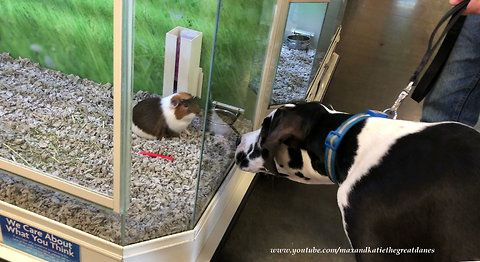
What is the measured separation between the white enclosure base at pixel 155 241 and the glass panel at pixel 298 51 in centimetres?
80

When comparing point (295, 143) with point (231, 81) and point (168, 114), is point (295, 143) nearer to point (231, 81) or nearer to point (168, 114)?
point (231, 81)

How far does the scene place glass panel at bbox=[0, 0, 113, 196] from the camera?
6.24 feet

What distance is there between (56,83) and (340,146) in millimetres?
1630

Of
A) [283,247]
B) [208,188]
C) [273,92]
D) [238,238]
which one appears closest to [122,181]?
[208,188]

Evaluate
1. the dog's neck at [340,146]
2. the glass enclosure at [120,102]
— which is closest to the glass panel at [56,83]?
the glass enclosure at [120,102]

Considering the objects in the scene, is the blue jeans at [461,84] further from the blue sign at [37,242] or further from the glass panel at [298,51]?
the blue sign at [37,242]

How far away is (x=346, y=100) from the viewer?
379cm

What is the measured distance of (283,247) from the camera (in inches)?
87.2

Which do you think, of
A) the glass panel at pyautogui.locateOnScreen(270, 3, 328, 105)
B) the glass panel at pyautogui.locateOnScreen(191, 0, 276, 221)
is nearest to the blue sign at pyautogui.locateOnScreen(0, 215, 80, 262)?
the glass panel at pyautogui.locateOnScreen(191, 0, 276, 221)

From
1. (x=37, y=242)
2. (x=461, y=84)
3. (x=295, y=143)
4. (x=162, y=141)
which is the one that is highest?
(x=461, y=84)

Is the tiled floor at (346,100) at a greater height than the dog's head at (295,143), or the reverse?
the dog's head at (295,143)

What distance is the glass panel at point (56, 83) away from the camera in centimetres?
190

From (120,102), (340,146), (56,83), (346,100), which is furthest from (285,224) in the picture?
(346,100)

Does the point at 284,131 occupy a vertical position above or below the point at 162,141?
above
